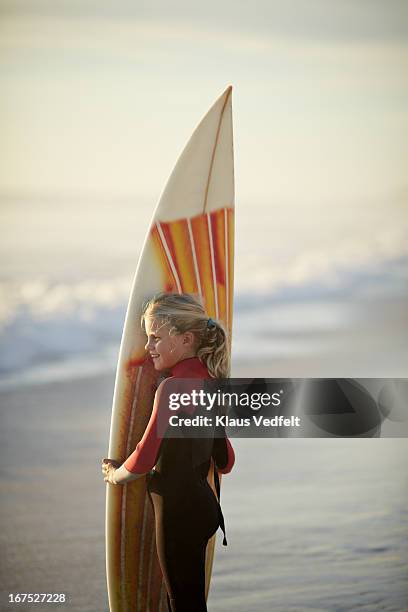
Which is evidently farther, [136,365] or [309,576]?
[309,576]

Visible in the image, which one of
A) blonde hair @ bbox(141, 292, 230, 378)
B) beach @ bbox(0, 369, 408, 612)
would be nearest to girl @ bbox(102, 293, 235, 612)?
blonde hair @ bbox(141, 292, 230, 378)

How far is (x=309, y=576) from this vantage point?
2.51 meters

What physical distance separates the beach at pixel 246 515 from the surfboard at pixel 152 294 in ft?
0.66

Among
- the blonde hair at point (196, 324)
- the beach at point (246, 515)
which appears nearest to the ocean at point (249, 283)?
the beach at point (246, 515)

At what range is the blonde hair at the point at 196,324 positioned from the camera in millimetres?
2283

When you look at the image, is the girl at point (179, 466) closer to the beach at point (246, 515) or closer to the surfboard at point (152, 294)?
the surfboard at point (152, 294)

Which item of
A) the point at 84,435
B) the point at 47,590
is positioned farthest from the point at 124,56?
the point at 47,590

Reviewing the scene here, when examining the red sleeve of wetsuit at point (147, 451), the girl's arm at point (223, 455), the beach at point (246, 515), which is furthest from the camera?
the beach at point (246, 515)

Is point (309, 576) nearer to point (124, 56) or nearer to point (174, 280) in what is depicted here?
point (174, 280)

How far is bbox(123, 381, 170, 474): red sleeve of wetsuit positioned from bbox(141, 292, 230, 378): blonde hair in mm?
178

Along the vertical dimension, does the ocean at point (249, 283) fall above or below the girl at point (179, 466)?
above

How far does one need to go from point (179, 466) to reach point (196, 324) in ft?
1.22

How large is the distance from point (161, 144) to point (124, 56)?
287 mm

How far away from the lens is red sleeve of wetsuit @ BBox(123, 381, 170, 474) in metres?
2.24
